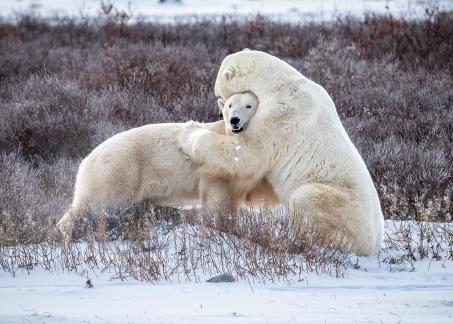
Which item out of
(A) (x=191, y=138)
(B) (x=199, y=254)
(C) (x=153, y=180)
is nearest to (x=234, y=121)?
(A) (x=191, y=138)

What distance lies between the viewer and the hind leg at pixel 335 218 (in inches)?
173

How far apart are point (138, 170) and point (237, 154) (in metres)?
0.72

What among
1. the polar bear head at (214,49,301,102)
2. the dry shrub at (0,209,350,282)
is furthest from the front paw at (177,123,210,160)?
the dry shrub at (0,209,350,282)

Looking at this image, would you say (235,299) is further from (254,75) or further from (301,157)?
(254,75)

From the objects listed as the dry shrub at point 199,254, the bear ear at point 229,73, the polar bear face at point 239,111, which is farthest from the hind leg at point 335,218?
the bear ear at point 229,73

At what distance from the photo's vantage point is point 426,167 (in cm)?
623

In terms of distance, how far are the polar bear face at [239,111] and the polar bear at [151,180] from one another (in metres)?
0.25

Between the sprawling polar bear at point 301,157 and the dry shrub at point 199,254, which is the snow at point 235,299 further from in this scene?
the sprawling polar bear at point 301,157

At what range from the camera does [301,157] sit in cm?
469

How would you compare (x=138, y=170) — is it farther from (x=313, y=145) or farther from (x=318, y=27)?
(x=318, y=27)

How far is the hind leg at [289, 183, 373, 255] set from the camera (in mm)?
4400

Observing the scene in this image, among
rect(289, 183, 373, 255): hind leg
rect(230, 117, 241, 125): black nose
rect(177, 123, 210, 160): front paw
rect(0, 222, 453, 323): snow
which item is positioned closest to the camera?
rect(0, 222, 453, 323): snow

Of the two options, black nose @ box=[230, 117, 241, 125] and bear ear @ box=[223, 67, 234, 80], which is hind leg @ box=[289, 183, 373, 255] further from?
bear ear @ box=[223, 67, 234, 80]

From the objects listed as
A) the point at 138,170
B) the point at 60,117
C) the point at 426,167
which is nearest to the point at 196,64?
the point at 60,117
